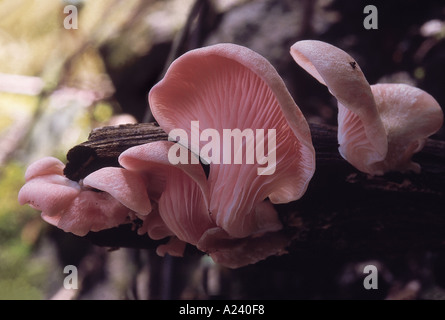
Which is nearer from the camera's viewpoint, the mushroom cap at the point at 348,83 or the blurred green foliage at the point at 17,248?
the mushroom cap at the point at 348,83

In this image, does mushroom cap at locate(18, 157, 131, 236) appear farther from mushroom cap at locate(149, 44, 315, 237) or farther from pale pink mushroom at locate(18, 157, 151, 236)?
mushroom cap at locate(149, 44, 315, 237)

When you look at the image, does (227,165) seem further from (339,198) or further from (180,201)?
(339,198)

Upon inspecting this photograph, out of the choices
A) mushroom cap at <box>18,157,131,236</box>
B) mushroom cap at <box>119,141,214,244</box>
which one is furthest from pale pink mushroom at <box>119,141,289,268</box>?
mushroom cap at <box>18,157,131,236</box>

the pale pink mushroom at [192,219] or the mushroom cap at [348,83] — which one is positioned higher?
the mushroom cap at [348,83]

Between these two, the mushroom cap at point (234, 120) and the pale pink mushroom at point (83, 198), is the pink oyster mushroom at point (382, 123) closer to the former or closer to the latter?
the mushroom cap at point (234, 120)

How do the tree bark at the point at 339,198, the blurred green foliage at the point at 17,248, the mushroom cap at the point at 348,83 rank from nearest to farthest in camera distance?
the mushroom cap at the point at 348,83, the tree bark at the point at 339,198, the blurred green foliage at the point at 17,248

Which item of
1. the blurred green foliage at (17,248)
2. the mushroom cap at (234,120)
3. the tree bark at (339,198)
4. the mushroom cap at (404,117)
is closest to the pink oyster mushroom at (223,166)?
the mushroom cap at (234,120)

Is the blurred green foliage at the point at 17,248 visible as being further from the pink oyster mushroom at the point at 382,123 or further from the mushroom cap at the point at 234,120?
the pink oyster mushroom at the point at 382,123

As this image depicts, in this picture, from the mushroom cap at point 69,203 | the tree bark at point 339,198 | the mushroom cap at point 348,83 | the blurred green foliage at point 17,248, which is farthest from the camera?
the blurred green foliage at point 17,248

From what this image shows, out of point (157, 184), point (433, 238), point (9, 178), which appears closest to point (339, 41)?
point (433, 238)
